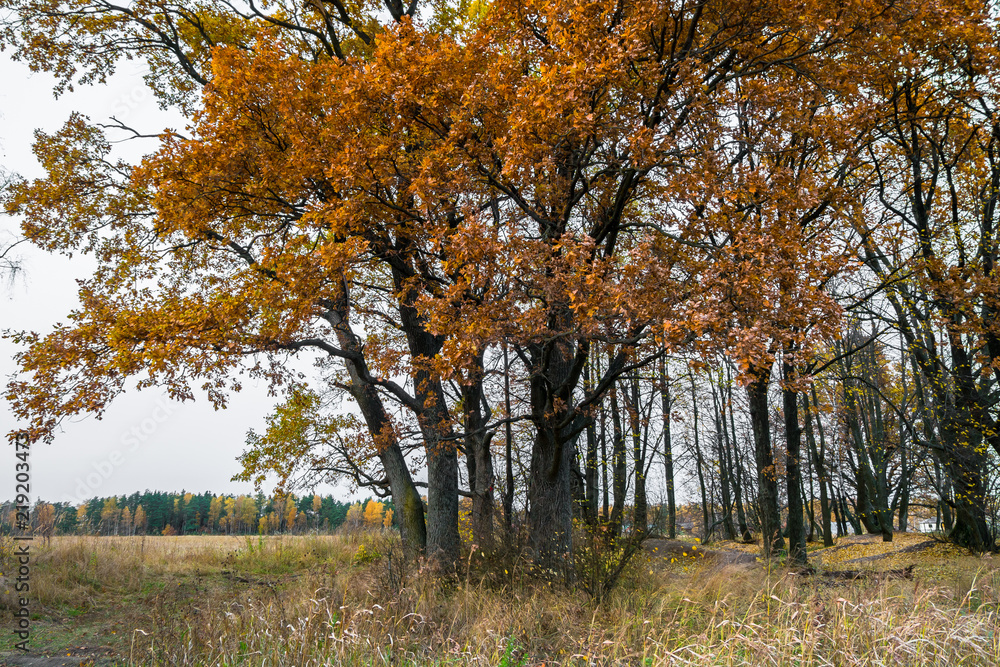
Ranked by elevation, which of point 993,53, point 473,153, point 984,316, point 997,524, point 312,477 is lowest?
point 997,524

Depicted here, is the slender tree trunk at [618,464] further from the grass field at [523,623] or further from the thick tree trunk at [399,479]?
the grass field at [523,623]

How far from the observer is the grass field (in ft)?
14.2

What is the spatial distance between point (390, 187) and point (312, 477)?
7019 mm

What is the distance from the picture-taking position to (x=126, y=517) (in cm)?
1220

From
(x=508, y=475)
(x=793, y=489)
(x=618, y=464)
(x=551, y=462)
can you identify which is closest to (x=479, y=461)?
(x=551, y=462)

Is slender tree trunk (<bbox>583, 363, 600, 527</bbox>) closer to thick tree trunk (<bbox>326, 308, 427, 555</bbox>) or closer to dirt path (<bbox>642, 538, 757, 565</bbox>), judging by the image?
dirt path (<bbox>642, 538, 757, 565</bbox>)

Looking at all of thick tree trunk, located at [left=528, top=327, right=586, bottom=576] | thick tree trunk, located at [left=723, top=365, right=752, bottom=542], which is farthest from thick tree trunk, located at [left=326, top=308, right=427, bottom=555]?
thick tree trunk, located at [left=723, top=365, right=752, bottom=542]

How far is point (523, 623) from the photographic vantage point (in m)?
5.22

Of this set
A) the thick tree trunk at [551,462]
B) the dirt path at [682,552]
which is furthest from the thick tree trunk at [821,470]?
the thick tree trunk at [551,462]

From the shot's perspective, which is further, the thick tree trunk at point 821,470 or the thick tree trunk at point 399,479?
the thick tree trunk at point 821,470

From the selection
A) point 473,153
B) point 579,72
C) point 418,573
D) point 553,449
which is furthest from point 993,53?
point 418,573

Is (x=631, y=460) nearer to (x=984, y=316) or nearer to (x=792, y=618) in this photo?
(x=984, y=316)

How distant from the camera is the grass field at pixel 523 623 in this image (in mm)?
4328

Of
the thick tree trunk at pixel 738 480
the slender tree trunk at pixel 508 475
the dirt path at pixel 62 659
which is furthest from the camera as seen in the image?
the thick tree trunk at pixel 738 480
